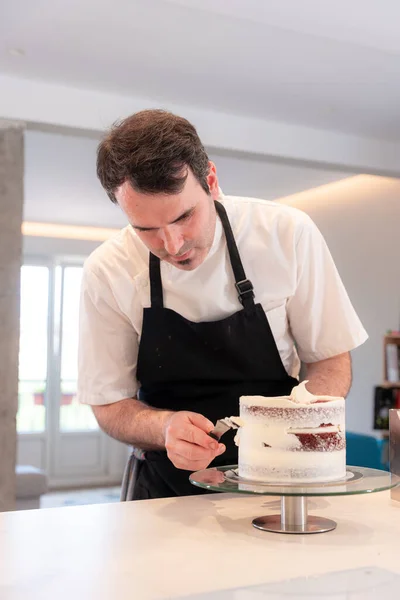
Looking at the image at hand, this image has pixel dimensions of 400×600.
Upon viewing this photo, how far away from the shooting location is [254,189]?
22.4 ft

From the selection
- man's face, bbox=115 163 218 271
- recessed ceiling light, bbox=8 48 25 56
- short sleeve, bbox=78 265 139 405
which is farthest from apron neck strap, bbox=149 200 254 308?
recessed ceiling light, bbox=8 48 25 56

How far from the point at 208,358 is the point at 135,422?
0.24 m

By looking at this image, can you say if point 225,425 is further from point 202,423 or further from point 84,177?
point 84,177

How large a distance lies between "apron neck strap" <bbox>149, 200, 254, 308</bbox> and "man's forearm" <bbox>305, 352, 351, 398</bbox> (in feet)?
0.80

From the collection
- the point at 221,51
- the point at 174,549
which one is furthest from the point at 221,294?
the point at 221,51

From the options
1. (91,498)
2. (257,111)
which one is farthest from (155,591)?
(91,498)

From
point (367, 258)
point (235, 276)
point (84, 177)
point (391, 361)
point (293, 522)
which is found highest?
point (84, 177)

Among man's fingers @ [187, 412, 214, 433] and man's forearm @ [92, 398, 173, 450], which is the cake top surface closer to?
man's fingers @ [187, 412, 214, 433]

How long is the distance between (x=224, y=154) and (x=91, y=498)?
430 cm

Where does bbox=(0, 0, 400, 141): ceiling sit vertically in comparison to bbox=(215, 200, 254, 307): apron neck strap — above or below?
above

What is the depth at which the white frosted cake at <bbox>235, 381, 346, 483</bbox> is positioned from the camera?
1209 mm

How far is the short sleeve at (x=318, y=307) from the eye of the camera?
1822 millimetres

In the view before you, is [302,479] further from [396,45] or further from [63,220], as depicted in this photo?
[63,220]

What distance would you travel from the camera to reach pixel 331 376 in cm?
179
